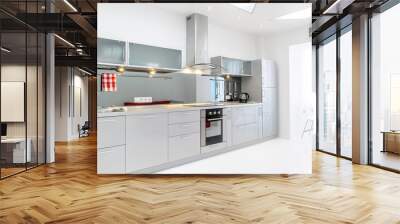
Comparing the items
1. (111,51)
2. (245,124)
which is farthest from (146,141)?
(245,124)

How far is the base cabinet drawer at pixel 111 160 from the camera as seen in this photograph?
3982 mm

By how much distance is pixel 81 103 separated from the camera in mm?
11164

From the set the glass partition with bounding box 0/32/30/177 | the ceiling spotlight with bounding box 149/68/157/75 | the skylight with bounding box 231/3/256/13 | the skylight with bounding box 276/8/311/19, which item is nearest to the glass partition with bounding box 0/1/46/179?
the glass partition with bounding box 0/32/30/177

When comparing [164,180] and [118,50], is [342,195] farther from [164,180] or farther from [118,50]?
[118,50]

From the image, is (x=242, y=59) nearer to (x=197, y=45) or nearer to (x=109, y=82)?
(x=197, y=45)

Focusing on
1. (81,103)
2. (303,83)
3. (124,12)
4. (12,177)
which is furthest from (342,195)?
(81,103)

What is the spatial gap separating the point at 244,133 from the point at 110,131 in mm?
1822

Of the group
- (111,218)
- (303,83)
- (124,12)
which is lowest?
(111,218)

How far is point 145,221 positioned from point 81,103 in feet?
31.0

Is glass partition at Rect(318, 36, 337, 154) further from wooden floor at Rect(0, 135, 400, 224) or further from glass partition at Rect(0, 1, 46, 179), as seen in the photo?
glass partition at Rect(0, 1, 46, 179)

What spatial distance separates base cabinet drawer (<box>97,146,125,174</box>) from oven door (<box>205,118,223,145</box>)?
3.81 feet

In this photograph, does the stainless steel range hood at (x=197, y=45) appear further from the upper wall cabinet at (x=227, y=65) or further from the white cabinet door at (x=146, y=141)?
the white cabinet door at (x=146, y=141)

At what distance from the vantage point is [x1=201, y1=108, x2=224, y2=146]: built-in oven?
4164 mm

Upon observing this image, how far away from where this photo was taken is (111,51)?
12.8 feet
